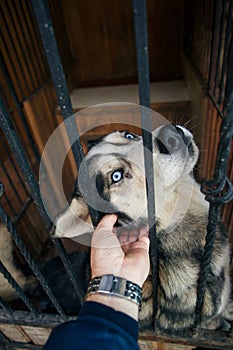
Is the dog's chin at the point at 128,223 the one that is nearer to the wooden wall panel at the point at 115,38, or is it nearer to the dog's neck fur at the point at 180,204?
the dog's neck fur at the point at 180,204

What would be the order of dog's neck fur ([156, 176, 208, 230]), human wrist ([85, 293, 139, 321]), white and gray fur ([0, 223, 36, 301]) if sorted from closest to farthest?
human wrist ([85, 293, 139, 321]) → dog's neck fur ([156, 176, 208, 230]) → white and gray fur ([0, 223, 36, 301])

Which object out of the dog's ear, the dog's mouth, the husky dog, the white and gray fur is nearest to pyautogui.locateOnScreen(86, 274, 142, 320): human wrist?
the dog's ear

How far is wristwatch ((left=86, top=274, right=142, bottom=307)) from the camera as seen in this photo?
841mm

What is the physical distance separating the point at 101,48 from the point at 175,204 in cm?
256

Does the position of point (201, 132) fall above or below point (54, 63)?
below

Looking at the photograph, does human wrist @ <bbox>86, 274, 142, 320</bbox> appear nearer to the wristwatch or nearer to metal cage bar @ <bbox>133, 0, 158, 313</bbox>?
the wristwatch

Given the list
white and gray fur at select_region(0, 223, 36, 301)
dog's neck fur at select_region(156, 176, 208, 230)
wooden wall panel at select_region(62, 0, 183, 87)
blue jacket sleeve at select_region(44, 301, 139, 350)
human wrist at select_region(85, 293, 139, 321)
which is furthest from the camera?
wooden wall panel at select_region(62, 0, 183, 87)

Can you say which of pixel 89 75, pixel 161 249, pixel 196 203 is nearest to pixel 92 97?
pixel 89 75

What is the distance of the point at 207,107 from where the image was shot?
7.13ft

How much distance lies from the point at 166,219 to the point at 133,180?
286mm

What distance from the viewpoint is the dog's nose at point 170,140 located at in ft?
4.62

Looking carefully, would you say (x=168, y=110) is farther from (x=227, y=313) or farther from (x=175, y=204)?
(x=227, y=313)

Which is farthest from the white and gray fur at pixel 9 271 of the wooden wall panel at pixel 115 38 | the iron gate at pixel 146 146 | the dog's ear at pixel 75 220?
the wooden wall panel at pixel 115 38

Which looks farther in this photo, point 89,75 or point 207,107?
point 89,75
